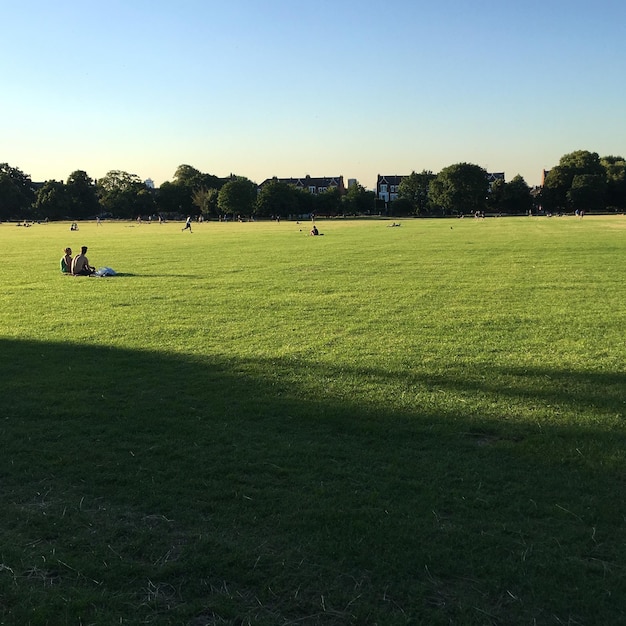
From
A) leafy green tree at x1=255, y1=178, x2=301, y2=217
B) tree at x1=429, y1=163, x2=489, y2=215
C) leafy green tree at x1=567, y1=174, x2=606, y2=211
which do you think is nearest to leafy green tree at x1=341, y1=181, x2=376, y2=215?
leafy green tree at x1=255, y1=178, x2=301, y2=217

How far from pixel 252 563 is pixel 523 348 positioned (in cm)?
683

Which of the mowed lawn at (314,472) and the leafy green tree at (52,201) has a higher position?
the leafy green tree at (52,201)

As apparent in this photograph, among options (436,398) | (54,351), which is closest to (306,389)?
(436,398)

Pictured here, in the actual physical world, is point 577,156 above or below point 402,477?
above

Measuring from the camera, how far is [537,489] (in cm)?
470

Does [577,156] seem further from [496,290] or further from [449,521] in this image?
[449,521]

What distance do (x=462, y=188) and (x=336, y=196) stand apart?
91.9ft

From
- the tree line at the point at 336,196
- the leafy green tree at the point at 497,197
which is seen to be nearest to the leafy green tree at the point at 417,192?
the tree line at the point at 336,196

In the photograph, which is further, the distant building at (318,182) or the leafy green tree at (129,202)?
the distant building at (318,182)

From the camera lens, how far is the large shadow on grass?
11.2ft

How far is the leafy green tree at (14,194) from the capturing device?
135 metres

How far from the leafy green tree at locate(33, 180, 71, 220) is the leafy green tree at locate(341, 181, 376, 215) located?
6531 cm

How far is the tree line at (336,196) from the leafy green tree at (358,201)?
0.23 m

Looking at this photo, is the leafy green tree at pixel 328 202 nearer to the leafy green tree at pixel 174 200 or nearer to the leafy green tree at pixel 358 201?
the leafy green tree at pixel 358 201
